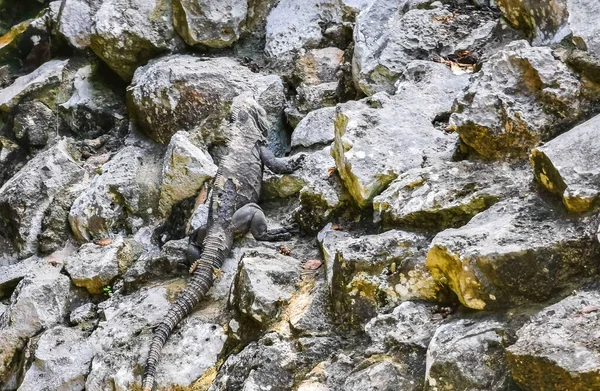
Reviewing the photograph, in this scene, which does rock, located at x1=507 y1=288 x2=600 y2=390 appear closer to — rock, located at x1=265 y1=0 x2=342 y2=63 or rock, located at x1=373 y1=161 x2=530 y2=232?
rock, located at x1=373 y1=161 x2=530 y2=232

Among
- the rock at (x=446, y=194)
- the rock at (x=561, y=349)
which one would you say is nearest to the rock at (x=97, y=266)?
the rock at (x=446, y=194)

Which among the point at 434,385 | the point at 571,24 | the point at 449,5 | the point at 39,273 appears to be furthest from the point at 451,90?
the point at 39,273

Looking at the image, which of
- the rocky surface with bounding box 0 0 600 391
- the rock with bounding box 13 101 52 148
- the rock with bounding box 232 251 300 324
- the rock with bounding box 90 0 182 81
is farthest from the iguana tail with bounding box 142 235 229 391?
the rock with bounding box 13 101 52 148

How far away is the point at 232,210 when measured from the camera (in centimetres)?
686

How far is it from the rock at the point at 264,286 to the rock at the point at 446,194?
0.95 metres

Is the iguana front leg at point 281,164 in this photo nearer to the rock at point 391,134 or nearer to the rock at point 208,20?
the rock at point 391,134

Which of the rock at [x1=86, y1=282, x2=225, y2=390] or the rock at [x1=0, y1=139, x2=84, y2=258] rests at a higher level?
the rock at [x1=0, y1=139, x2=84, y2=258]

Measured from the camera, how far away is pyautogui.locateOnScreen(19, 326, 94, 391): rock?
19.6 ft

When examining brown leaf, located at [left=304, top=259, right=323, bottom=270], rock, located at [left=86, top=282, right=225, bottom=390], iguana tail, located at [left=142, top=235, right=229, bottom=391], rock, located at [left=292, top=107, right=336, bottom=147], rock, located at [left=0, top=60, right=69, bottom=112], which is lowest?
rock, located at [left=86, top=282, right=225, bottom=390]

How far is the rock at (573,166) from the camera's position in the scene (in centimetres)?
395

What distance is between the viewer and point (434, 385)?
3.77m

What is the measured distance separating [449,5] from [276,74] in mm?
2395

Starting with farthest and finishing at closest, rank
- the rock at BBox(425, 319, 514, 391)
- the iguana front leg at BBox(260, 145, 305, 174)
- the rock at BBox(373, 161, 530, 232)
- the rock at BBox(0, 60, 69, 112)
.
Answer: the rock at BBox(0, 60, 69, 112)
the iguana front leg at BBox(260, 145, 305, 174)
the rock at BBox(373, 161, 530, 232)
the rock at BBox(425, 319, 514, 391)

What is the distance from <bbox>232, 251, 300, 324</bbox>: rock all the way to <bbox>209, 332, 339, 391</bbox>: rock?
26cm
